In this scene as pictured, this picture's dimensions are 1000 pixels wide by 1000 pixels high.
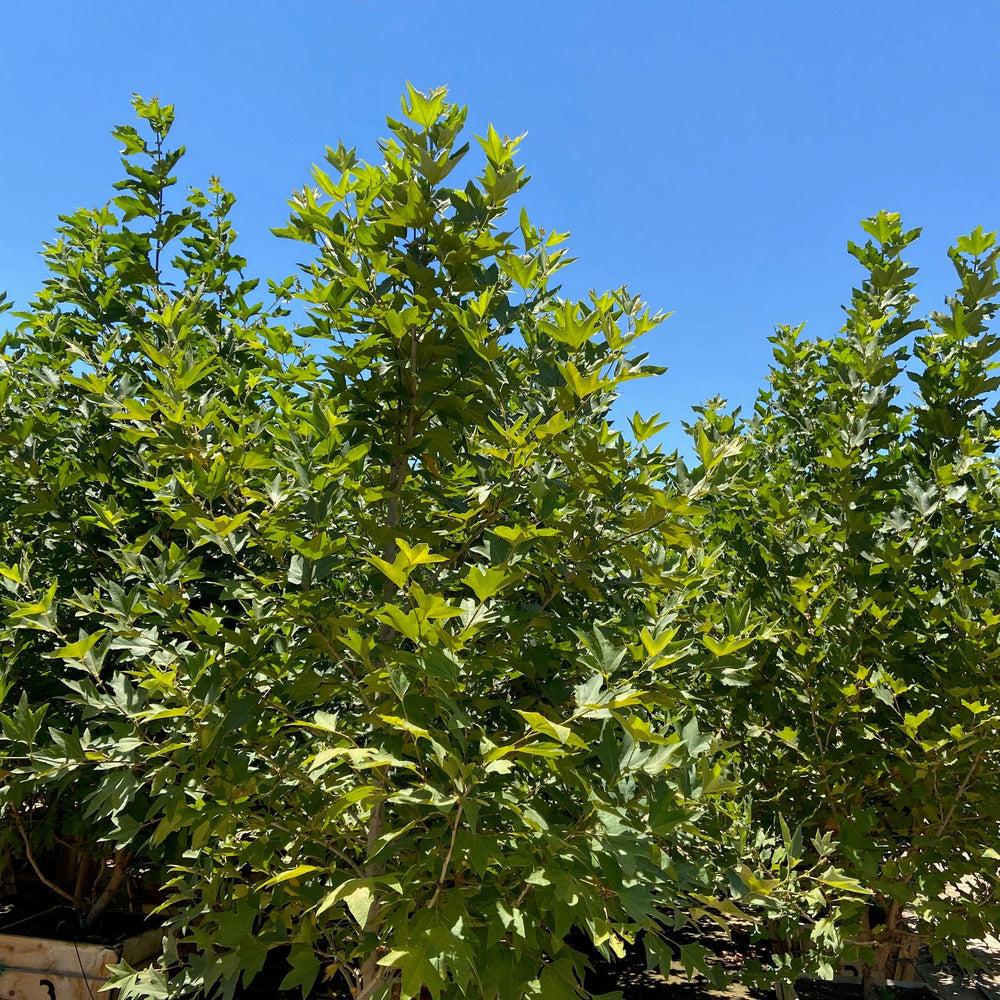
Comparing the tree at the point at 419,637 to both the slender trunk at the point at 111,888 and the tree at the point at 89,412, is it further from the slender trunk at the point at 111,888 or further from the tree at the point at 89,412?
the slender trunk at the point at 111,888

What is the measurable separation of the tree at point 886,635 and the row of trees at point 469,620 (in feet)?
0.09

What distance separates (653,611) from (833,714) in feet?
6.42

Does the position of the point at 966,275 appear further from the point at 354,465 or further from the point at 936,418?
the point at 354,465

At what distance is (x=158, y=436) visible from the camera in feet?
8.07

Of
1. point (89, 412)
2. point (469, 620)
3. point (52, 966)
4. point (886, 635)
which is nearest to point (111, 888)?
point (52, 966)

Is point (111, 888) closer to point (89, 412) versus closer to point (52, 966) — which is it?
point (52, 966)

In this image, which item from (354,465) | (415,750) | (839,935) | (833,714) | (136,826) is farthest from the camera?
(833,714)

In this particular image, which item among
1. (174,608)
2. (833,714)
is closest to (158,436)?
(174,608)

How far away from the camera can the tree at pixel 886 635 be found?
3928 mm

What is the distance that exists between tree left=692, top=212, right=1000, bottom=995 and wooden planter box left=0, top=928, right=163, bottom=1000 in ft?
11.8

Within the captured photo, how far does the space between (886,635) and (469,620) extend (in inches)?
121

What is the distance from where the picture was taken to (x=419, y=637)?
6.36 ft

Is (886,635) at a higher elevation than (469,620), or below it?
higher

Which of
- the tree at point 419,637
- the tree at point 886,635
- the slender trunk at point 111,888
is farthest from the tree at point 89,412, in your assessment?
the tree at point 886,635
